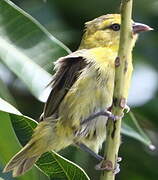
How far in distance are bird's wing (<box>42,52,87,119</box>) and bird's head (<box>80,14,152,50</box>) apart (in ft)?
1.11

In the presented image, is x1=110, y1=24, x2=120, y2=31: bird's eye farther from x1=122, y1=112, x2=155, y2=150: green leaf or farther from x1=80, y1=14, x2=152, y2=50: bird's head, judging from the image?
x1=122, y1=112, x2=155, y2=150: green leaf

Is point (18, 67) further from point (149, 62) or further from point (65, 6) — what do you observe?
point (149, 62)

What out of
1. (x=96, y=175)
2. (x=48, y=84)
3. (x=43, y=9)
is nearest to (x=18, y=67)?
(x=48, y=84)

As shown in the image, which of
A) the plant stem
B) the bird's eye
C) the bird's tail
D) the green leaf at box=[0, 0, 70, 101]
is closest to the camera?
the plant stem

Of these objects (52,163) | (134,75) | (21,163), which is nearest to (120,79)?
(52,163)

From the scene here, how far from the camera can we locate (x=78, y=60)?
288cm

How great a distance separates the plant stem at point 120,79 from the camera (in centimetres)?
165

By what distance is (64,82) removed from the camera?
2830mm

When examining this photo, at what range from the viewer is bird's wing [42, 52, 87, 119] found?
277cm

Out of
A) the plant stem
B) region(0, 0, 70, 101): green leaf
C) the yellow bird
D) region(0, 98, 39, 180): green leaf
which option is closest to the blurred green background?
the yellow bird

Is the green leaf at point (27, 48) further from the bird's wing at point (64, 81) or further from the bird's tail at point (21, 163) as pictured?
the bird's tail at point (21, 163)

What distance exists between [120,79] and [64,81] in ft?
3.63

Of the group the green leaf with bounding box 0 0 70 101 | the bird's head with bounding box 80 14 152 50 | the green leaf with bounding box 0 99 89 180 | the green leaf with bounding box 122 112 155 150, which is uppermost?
the bird's head with bounding box 80 14 152 50

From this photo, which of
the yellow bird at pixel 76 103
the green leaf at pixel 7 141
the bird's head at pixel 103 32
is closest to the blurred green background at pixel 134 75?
the bird's head at pixel 103 32
